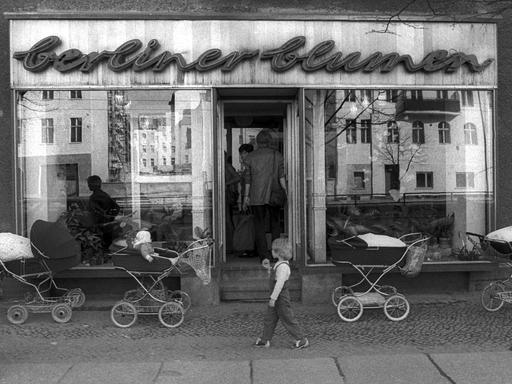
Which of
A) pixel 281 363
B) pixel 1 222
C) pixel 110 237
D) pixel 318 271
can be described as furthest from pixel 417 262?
pixel 1 222

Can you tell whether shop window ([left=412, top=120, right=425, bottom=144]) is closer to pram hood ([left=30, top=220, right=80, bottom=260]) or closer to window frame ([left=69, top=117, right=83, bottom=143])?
window frame ([left=69, top=117, right=83, bottom=143])

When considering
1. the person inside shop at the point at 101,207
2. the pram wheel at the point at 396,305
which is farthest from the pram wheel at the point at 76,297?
the pram wheel at the point at 396,305

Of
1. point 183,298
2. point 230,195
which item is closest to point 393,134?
point 230,195

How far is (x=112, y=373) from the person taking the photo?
5582mm

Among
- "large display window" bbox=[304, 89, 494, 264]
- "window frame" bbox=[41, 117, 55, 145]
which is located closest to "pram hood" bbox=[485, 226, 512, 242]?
"large display window" bbox=[304, 89, 494, 264]

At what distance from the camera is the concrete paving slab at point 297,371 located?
5.40m

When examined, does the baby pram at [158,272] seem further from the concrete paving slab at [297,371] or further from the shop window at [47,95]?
the shop window at [47,95]

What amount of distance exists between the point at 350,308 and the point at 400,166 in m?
2.88

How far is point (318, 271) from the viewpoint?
837cm

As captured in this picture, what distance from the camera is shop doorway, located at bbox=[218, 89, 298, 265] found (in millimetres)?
9312

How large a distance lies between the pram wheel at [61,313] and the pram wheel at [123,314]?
0.57 meters

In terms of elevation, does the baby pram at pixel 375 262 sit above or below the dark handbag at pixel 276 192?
below

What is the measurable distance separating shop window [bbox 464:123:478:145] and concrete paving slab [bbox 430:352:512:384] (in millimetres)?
3828

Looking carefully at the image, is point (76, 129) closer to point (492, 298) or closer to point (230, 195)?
point (230, 195)
